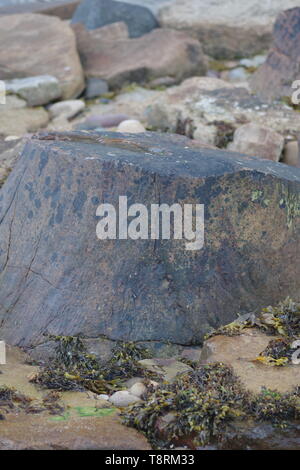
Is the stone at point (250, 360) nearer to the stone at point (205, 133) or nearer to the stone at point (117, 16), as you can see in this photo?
the stone at point (205, 133)

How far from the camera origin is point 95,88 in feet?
30.6

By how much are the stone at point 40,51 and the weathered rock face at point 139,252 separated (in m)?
4.93

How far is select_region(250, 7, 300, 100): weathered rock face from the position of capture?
307 inches

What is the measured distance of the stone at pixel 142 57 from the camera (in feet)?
31.0

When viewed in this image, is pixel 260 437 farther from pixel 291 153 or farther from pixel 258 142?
pixel 291 153

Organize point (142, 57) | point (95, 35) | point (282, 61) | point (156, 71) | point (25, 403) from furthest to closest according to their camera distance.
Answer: point (95, 35), point (142, 57), point (156, 71), point (282, 61), point (25, 403)

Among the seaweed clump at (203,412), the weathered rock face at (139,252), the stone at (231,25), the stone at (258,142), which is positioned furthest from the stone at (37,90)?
the seaweed clump at (203,412)

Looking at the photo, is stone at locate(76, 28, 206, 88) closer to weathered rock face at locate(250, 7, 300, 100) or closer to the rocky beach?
weathered rock face at locate(250, 7, 300, 100)

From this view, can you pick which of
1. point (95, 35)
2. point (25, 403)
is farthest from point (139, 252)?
point (95, 35)

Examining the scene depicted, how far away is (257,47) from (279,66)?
105 inches

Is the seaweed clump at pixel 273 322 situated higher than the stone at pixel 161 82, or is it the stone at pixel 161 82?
the stone at pixel 161 82

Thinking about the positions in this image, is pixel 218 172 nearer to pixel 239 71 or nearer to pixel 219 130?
pixel 219 130

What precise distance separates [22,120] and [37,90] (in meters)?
0.73

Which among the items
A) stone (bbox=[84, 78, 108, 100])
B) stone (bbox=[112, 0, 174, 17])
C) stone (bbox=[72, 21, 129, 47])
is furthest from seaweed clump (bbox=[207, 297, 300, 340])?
stone (bbox=[112, 0, 174, 17])
